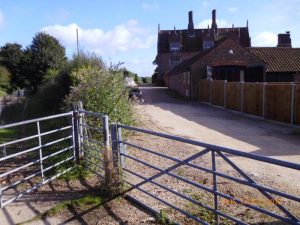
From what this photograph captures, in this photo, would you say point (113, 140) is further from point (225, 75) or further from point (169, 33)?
point (169, 33)

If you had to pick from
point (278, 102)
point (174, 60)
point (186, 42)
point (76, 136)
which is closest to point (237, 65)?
point (278, 102)

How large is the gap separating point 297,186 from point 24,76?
5123 centimetres

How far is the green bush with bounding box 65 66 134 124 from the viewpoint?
10844 millimetres

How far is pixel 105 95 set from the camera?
11000 mm

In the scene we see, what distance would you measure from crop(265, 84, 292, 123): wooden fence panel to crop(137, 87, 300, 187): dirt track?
50cm

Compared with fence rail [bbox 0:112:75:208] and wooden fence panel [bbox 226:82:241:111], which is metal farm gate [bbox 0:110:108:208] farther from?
wooden fence panel [bbox 226:82:241:111]

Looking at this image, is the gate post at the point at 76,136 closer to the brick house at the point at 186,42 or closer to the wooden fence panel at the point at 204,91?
the wooden fence panel at the point at 204,91

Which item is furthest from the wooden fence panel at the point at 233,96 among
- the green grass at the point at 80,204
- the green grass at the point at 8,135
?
the green grass at the point at 80,204

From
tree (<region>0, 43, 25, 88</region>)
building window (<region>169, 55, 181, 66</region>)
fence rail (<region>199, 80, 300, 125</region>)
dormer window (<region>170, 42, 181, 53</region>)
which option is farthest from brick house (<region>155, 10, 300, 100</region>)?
tree (<region>0, 43, 25, 88</region>)

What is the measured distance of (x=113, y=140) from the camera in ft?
21.2

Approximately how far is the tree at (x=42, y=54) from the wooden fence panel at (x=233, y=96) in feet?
95.7

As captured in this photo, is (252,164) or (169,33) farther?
(169,33)

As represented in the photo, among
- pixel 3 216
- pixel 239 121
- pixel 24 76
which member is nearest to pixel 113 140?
pixel 3 216

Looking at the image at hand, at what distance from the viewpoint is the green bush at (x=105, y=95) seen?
10.8 metres
